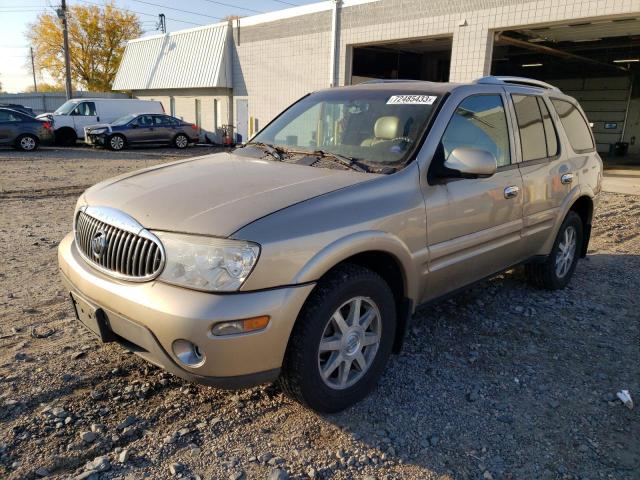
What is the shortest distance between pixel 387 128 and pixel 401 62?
2079 cm

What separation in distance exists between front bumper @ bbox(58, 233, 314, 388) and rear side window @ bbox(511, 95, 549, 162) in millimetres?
2585

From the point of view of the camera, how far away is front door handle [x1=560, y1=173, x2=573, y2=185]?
15.1 ft

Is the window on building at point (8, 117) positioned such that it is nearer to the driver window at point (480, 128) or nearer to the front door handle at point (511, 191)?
the driver window at point (480, 128)

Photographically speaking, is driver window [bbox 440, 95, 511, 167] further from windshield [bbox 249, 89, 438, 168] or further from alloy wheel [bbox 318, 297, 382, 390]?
alloy wheel [bbox 318, 297, 382, 390]

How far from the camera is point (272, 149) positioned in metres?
3.85

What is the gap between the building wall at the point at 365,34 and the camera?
1278cm

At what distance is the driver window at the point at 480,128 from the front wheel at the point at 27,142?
710 inches

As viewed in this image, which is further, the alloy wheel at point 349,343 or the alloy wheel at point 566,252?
the alloy wheel at point 566,252

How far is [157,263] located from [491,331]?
2814 mm

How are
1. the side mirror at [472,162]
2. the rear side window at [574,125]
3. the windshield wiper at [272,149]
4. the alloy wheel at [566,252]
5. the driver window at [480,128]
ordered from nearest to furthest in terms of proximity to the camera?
1. the side mirror at [472,162]
2. the driver window at [480,128]
3. the windshield wiper at [272,149]
4. the rear side window at [574,125]
5. the alloy wheel at [566,252]

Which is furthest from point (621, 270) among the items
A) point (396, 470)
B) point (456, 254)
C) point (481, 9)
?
point (481, 9)

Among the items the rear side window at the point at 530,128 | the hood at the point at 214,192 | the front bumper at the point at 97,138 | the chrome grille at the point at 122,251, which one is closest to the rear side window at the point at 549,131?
the rear side window at the point at 530,128

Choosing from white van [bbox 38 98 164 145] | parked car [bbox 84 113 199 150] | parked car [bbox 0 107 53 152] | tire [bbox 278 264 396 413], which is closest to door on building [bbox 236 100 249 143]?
parked car [bbox 84 113 199 150]

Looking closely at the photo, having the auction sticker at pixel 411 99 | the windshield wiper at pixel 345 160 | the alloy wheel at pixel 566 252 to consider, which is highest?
the auction sticker at pixel 411 99
